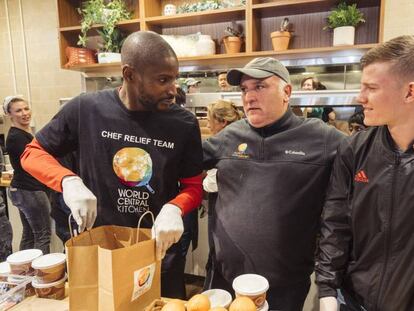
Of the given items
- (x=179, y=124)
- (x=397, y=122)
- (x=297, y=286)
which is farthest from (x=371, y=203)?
(x=179, y=124)

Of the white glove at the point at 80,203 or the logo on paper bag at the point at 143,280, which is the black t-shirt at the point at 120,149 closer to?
the white glove at the point at 80,203

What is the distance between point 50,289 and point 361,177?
42.3 inches

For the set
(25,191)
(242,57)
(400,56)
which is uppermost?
(242,57)

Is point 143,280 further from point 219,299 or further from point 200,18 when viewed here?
point 200,18

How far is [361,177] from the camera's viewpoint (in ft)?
3.87

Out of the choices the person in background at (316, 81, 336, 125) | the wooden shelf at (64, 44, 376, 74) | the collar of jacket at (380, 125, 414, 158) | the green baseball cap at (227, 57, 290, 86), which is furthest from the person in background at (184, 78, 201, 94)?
the collar of jacket at (380, 125, 414, 158)

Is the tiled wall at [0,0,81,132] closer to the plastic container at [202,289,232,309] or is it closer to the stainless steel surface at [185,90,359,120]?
the stainless steel surface at [185,90,359,120]

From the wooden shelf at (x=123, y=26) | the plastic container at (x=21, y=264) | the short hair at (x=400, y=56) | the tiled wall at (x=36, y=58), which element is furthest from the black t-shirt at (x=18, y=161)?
the short hair at (x=400, y=56)

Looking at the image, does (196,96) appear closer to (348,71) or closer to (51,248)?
(348,71)

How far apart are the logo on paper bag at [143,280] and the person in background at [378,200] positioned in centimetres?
58

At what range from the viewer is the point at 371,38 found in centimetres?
311

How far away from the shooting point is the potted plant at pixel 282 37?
319 centimetres

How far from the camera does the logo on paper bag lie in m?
1.03

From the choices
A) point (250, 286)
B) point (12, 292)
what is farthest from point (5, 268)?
point (250, 286)
